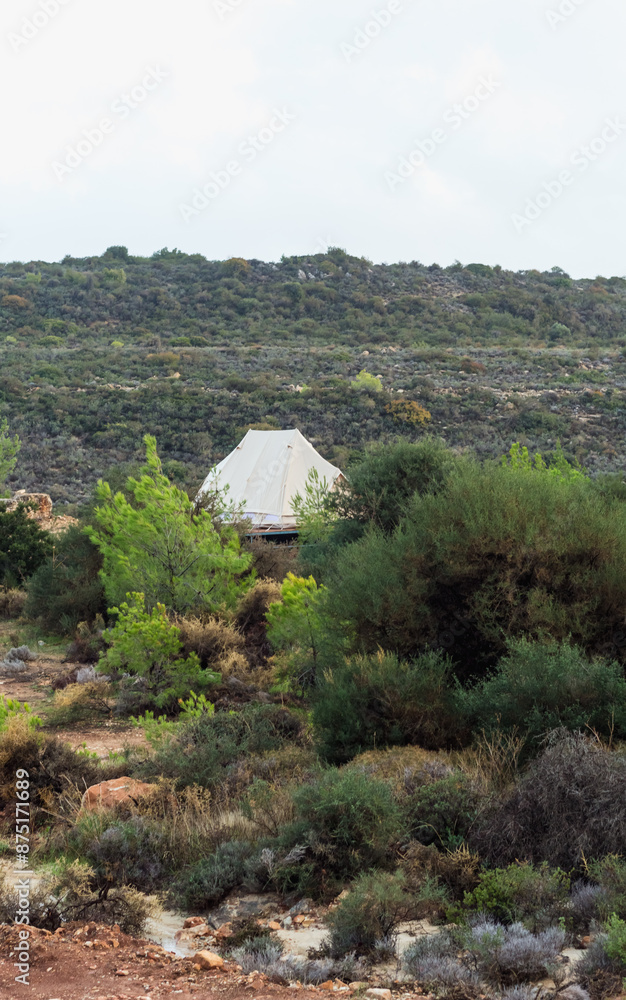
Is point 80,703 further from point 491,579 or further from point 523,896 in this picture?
point 523,896

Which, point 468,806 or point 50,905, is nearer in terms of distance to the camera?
point 50,905

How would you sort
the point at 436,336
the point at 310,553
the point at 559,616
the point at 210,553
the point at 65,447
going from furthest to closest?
the point at 436,336, the point at 65,447, the point at 310,553, the point at 210,553, the point at 559,616

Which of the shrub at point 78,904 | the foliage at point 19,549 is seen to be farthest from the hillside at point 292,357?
the shrub at point 78,904

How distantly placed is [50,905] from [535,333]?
57.2m

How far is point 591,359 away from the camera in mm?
48500

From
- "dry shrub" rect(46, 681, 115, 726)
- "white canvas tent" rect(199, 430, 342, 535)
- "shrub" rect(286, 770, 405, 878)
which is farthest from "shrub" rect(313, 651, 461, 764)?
"white canvas tent" rect(199, 430, 342, 535)

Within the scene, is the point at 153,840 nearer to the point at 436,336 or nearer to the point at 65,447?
the point at 65,447

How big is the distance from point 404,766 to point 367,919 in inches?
67.8

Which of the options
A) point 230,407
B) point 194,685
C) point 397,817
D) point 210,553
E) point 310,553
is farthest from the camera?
point 230,407

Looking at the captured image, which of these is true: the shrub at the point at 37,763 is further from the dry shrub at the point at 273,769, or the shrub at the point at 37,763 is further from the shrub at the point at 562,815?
the shrub at the point at 562,815

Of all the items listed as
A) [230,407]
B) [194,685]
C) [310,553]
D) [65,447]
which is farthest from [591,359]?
[194,685]

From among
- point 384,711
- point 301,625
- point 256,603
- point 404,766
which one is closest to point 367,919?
point 404,766

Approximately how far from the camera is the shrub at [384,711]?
6160mm

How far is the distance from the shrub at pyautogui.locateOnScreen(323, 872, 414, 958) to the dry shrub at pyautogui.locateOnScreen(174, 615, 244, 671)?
20.2 feet
